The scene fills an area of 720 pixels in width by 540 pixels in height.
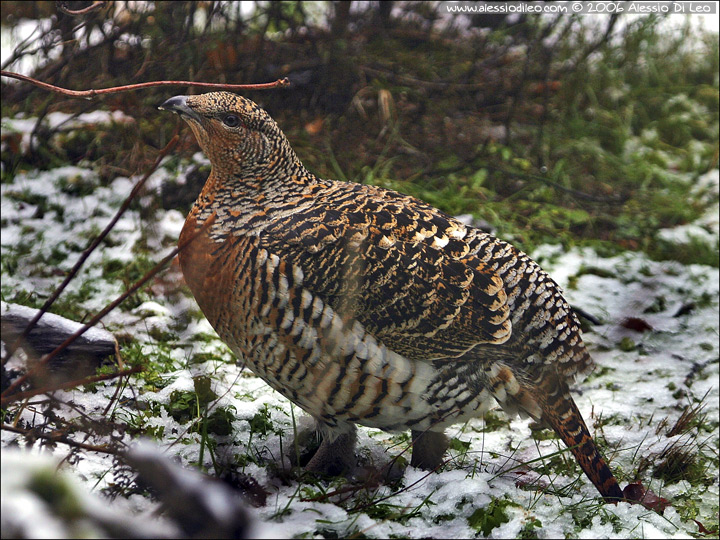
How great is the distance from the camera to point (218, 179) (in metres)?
3.14

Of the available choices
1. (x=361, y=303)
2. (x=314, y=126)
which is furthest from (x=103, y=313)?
(x=314, y=126)

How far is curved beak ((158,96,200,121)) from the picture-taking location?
9.86 ft

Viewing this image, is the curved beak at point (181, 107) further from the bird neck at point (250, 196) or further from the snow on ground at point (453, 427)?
the snow on ground at point (453, 427)

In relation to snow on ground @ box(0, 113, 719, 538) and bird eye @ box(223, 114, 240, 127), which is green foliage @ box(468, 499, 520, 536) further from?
bird eye @ box(223, 114, 240, 127)

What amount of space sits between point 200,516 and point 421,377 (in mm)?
1395

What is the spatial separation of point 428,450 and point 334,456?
44cm

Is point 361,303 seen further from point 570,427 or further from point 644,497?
point 644,497

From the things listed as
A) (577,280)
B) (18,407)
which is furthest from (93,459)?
(577,280)

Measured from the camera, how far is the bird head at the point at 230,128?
303 cm

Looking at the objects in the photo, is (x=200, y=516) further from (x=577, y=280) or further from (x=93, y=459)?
(x=577, y=280)

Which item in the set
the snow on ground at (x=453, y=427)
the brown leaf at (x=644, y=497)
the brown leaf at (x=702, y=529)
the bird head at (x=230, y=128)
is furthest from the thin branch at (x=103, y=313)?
the brown leaf at (x=702, y=529)

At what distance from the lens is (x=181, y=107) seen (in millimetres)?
3012

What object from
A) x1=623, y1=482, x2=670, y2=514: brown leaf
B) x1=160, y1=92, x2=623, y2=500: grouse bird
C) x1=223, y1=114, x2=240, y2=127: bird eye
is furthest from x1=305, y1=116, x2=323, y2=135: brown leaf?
x1=623, y1=482, x2=670, y2=514: brown leaf

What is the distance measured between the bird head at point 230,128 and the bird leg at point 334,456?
127 cm
